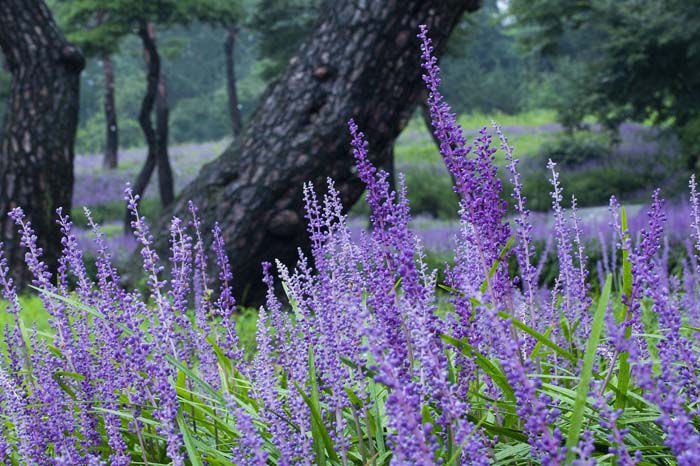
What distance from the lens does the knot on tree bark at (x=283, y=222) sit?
22.4ft

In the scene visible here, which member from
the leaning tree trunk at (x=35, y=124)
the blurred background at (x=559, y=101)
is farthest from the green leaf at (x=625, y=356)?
the leaning tree trunk at (x=35, y=124)

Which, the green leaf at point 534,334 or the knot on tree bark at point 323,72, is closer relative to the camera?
the green leaf at point 534,334

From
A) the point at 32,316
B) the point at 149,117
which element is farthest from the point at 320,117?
the point at 149,117

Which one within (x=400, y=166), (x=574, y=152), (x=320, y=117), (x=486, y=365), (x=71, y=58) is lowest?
(x=400, y=166)

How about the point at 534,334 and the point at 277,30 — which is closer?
the point at 534,334

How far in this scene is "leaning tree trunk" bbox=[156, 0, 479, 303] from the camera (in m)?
6.73

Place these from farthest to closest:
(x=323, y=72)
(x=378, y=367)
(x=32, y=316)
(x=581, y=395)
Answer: (x=323, y=72), (x=32, y=316), (x=581, y=395), (x=378, y=367)

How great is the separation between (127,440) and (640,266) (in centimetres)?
170

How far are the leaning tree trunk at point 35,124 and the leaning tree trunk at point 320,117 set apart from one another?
2708 mm

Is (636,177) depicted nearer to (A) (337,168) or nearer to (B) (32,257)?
(A) (337,168)

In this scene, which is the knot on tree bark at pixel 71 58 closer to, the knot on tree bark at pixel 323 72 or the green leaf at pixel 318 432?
the knot on tree bark at pixel 323 72

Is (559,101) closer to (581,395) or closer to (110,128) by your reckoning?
(581,395)

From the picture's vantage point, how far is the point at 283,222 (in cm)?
682

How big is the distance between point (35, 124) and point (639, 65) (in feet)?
39.2
